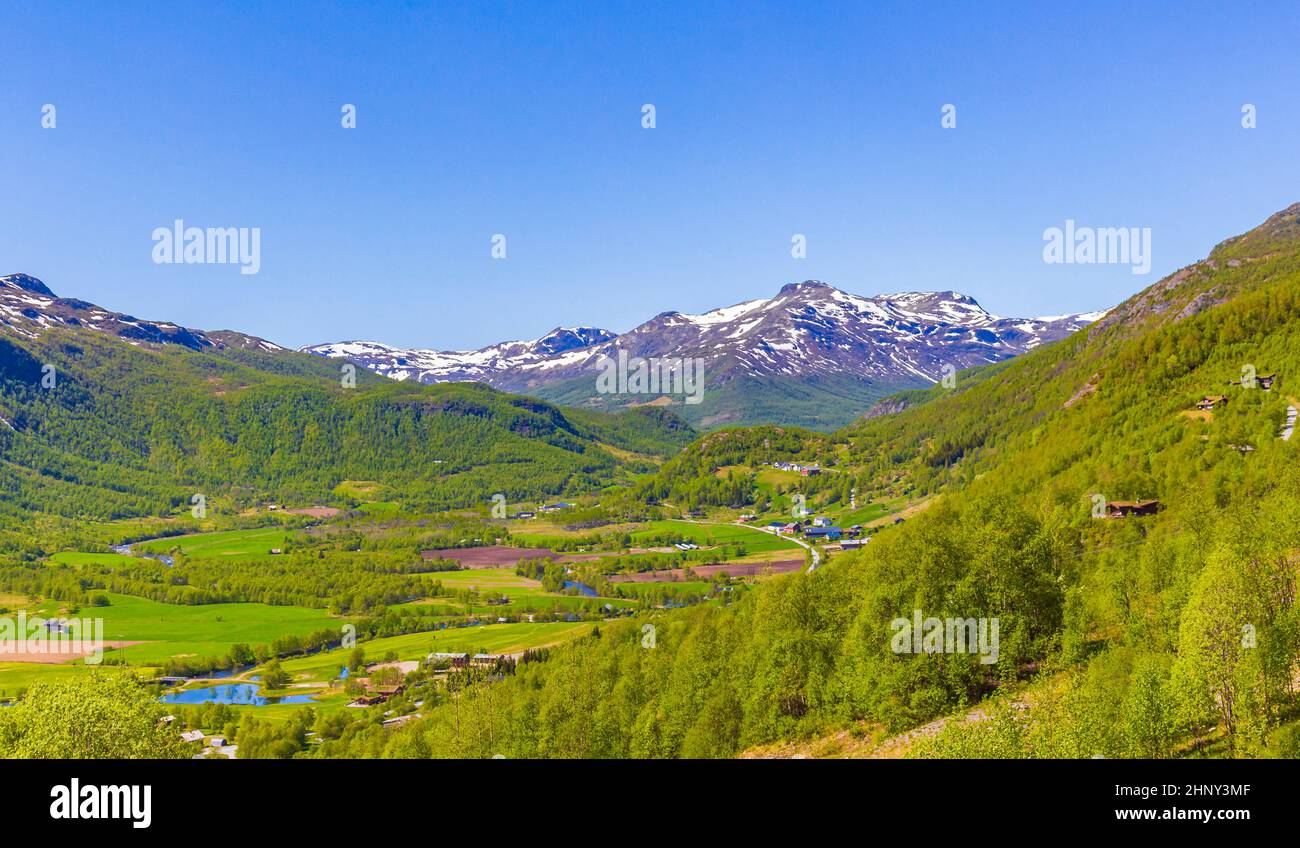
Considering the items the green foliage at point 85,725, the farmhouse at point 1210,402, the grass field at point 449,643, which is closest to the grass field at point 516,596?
the grass field at point 449,643

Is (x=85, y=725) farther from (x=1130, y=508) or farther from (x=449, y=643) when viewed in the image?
(x=449, y=643)

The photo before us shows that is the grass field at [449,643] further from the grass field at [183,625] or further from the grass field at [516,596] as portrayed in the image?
the grass field at [183,625]

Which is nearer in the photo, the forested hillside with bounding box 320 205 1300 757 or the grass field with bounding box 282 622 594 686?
the forested hillside with bounding box 320 205 1300 757

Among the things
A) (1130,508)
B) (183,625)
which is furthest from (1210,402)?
(183,625)

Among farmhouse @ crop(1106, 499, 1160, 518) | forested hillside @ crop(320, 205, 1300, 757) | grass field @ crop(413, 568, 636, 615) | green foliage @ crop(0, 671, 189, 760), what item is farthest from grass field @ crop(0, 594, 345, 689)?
farmhouse @ crop(1106, 499, 1160, 518)

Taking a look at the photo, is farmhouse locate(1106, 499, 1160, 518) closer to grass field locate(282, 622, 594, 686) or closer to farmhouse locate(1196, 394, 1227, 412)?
farmhouse locate(1196, 394, 1227, 412)
